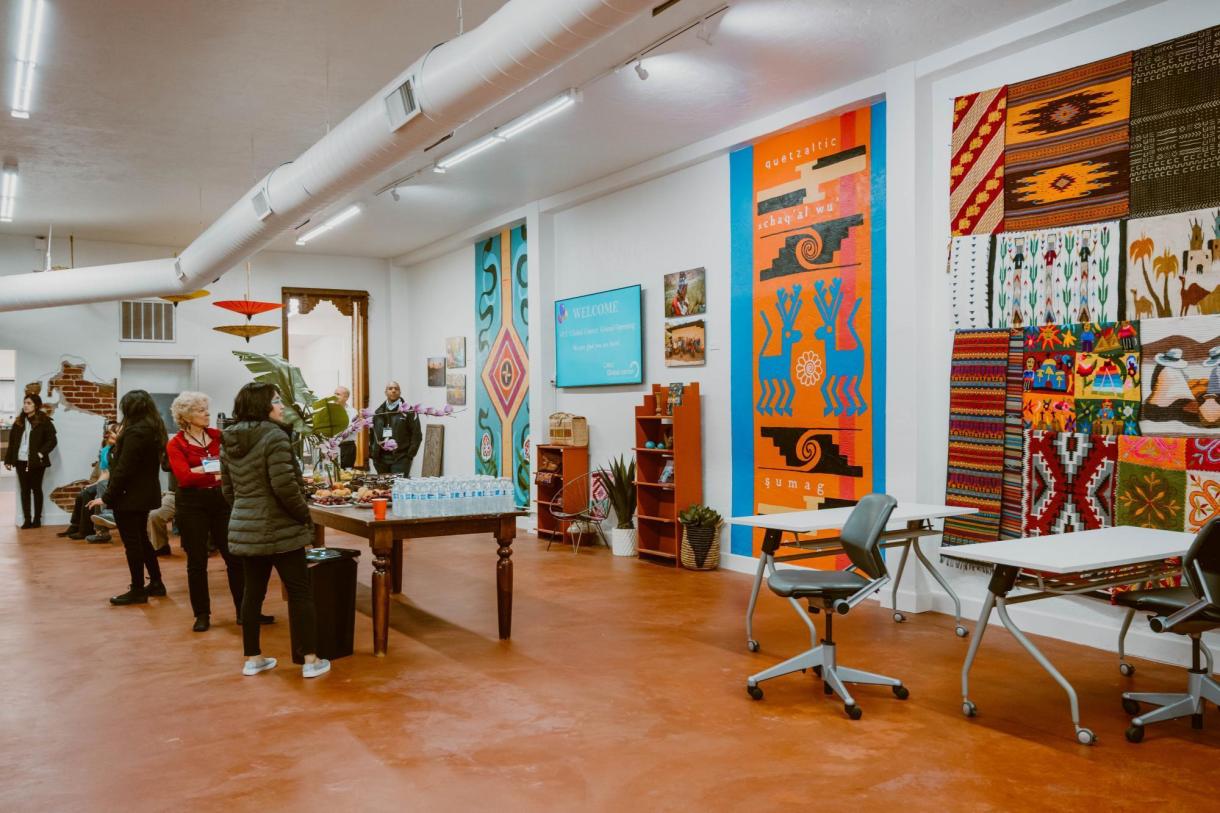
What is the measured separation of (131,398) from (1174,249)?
658 centimetres

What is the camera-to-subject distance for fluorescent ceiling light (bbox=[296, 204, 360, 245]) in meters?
9.89

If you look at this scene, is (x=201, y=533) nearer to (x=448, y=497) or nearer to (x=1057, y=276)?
(x=448, y=497)

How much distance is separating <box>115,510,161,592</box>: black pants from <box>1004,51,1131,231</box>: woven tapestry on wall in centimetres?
637

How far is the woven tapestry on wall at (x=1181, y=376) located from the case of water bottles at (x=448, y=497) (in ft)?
12.1

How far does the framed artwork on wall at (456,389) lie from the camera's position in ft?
40.4

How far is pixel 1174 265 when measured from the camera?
15.9ft

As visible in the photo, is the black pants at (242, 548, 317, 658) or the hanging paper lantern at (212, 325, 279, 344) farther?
the hanging paper lantern at (212, 325, 279, 344)

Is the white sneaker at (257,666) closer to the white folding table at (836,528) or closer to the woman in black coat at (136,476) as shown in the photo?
the woman in black coat at (136,476)

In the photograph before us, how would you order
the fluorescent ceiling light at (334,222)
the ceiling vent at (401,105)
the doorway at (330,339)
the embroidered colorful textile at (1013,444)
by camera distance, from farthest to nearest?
the doorway at (330,339), the fluorescent ceiling light at (334,222), the embroidered colorful textile at (1013,444), the ceiling vent at (401,105)

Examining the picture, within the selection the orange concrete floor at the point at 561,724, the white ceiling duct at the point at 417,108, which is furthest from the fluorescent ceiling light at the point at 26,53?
the orange concrete floor at the point at 561,724

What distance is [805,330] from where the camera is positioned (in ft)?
23.4

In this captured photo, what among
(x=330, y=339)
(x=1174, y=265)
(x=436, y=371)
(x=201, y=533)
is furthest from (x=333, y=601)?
A: (x=330, y=339)

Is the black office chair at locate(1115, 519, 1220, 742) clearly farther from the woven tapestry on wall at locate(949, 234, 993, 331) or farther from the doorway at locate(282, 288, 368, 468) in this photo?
the doorway at locate(282, 288, 368, 468)

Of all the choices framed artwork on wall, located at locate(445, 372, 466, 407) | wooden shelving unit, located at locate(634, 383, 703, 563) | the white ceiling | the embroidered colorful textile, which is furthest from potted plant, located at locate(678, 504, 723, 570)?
framed artwork on wall, located at locate(445, 372, 466, 407)
